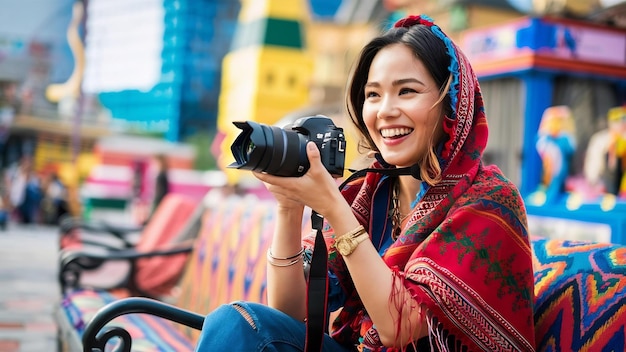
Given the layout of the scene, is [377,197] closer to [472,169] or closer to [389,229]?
[389,229]

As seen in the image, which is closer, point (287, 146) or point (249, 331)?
point (287, 146)

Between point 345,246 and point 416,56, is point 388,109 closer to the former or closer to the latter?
point 416,56

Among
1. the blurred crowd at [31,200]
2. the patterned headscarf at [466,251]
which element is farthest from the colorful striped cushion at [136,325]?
the blurred crowd at [31,200]

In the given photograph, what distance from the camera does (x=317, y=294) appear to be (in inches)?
75.6

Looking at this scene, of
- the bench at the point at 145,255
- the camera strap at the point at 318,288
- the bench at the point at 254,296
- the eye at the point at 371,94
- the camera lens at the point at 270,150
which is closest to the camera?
the camera lens at the point at 270,150

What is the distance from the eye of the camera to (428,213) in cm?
182

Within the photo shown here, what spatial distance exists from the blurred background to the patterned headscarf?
459 millimetres

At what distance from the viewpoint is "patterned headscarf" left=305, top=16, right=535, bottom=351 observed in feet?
5.45

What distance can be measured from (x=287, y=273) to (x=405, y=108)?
57 cm

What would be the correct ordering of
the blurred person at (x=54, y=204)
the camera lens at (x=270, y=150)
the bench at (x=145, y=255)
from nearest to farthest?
the camera lens at (x=270, y=150) → the bench at (x=145, y=255) → the blurred person at (x=54, y=204)

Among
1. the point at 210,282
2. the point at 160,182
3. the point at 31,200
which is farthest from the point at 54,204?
the point at 210,282

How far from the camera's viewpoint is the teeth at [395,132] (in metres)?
1.92

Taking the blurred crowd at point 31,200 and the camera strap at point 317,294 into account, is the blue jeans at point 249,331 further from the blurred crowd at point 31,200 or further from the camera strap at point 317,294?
the blurred crowd at point 31,200

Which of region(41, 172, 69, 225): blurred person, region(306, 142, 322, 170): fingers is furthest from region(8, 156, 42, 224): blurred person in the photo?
region(306, 142, 322, 170): fingers
